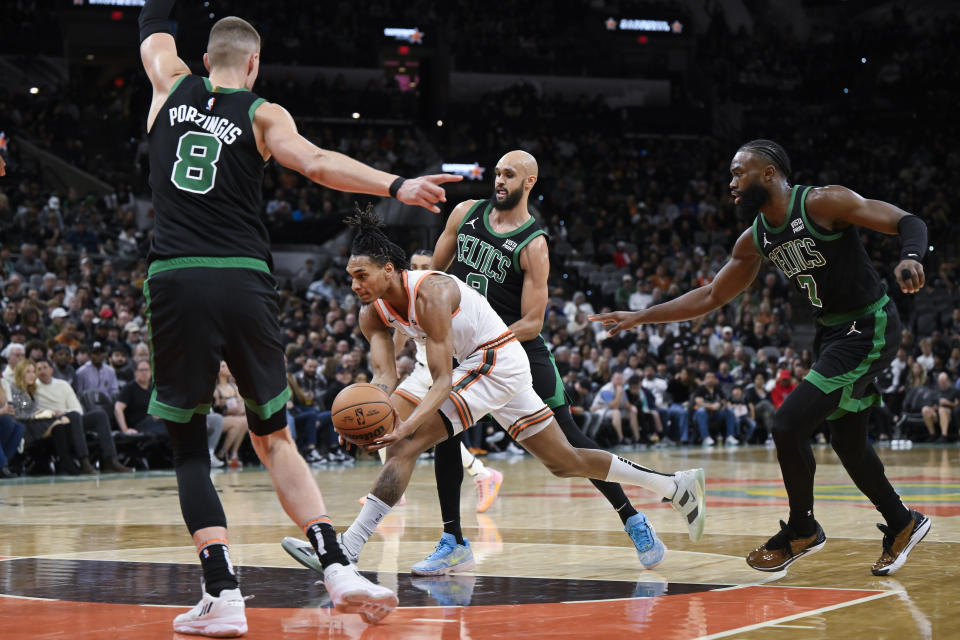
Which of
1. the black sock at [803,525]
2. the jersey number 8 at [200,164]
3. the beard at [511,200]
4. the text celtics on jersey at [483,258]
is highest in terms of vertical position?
the beard at [511,200]

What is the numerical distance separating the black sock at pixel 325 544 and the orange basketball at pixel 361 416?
721 millimetres

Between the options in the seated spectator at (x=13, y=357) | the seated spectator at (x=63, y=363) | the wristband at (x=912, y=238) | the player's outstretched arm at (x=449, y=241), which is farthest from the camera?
the seated spectator at (x=63, y=363)

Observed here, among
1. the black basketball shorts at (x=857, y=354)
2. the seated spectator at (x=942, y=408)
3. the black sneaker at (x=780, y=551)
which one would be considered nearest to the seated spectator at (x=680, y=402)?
the seated spectator at (x=942, y=408)

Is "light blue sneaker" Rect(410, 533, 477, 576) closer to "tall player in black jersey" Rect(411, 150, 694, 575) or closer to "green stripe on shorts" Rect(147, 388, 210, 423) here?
"tall player in black jersey" Rect(411, 150, 694, 575)

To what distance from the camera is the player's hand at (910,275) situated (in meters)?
4.88

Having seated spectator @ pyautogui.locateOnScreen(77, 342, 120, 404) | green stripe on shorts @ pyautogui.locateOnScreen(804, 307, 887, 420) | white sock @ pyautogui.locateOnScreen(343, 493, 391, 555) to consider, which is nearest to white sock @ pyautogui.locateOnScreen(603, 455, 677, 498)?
green stripe on shorts @ pyautogui.locateOnScreen(804, 307, 887, 420)

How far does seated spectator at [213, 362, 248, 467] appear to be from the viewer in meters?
13.8

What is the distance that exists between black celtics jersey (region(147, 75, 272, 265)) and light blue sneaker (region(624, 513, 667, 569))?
2.60 metres

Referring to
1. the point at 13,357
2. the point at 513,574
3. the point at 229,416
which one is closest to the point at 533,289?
the point at 513,574

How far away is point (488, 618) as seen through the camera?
4.52 meters

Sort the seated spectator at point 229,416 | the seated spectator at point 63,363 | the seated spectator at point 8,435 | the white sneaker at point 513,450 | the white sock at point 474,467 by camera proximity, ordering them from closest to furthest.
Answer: the white sock at point 474,467 < the seated spectator at point 8,435 < the seated spectator at point 63,363 < the seated spectator at point 229,416 < the white sneaker at point 513,450

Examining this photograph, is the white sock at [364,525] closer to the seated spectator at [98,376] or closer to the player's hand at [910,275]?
the player's hand at [910,275]

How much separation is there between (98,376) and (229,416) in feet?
5.18

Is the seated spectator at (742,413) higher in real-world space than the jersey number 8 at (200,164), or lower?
lower
